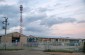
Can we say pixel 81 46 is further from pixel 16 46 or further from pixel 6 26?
pixel 6 26

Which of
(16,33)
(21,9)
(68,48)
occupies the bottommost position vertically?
(68,48)

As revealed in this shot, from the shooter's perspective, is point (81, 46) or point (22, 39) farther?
point (22, 39)

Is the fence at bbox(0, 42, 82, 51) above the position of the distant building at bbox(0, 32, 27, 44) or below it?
below

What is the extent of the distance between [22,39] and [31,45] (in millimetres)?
25515

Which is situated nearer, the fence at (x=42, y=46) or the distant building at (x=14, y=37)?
the fence at (x=42, y=46)

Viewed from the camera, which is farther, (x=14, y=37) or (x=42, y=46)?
(x=14, y=37)

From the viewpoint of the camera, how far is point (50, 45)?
53.1 metres

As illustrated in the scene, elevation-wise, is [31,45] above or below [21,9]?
below

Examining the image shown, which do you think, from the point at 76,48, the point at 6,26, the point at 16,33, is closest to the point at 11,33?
the point at 16,33

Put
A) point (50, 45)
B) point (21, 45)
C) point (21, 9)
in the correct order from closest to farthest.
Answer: point (50, 45)
point (21, 45)
point (21, 9)

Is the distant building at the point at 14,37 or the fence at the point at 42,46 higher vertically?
the distant building at the point at 14,37

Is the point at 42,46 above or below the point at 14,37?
below

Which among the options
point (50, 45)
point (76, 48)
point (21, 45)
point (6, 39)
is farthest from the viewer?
point (6, 39)

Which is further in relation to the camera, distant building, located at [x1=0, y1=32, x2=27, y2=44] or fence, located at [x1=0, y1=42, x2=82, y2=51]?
distant building, located at [x1=0, y1=32, x2=27, y2=44]
